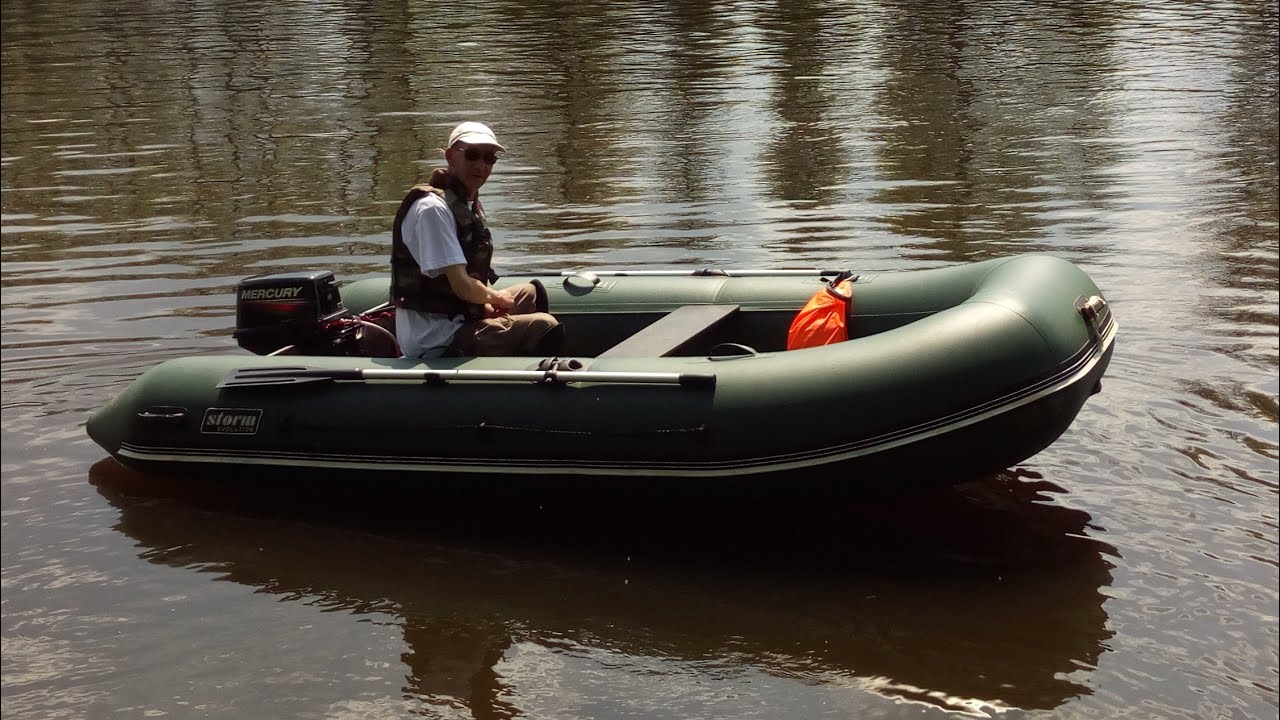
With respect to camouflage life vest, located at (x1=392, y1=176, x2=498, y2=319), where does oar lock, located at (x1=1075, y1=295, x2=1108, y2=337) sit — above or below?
below

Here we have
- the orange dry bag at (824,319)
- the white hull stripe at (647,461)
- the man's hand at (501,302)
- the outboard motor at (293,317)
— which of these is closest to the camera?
the white hull stripe at (647,461)

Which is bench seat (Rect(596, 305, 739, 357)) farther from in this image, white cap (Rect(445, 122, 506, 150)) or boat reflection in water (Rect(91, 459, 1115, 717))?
white cap (Rect(445, 122, 506, 150))

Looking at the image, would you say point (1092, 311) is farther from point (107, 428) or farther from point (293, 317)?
point (107, 428)

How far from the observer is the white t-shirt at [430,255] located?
494 centimetres

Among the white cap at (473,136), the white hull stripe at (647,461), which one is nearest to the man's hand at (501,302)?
the white cap at (473,136)

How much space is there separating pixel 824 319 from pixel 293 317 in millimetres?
2092

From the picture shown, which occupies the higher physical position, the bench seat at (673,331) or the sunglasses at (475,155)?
the sunglasses at (475,155)

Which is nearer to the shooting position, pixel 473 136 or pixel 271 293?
pixel 473 136

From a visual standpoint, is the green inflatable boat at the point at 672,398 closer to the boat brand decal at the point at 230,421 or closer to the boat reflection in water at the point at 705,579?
the boat brand decal at the point at 230,421

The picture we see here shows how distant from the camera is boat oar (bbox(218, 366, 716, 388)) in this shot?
15.2ft

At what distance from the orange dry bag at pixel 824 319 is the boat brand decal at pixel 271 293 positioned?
197cm

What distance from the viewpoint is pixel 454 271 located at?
4.98 meters

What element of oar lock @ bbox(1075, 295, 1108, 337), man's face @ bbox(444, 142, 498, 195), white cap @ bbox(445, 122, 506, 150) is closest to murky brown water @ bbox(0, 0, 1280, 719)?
oar lock @ bbox(1075, 295, 1108, 337)

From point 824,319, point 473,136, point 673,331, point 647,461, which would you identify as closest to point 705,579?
point 647,461
